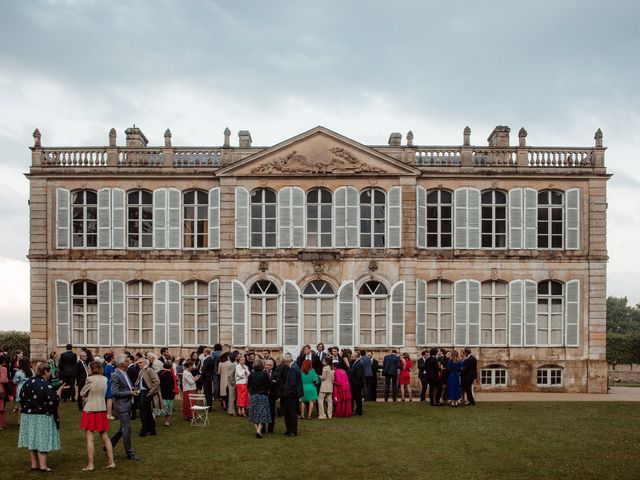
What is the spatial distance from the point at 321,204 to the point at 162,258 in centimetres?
615

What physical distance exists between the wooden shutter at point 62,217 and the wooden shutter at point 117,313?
94.8 inches

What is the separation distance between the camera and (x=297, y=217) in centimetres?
2730

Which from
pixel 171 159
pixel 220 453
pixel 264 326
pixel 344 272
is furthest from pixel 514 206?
pixel 220 453

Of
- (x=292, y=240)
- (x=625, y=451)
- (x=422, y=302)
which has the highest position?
(x=292, y=240)

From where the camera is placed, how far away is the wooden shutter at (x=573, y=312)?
27516 millimetres

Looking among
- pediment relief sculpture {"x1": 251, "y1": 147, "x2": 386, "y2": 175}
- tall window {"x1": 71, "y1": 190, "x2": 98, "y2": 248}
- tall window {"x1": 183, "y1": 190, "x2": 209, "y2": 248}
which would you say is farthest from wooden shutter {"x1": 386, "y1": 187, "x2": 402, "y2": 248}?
tall window {"x1": 71, "y1": 190, "x2": 98, "y2": 248}

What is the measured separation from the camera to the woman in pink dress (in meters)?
18.5

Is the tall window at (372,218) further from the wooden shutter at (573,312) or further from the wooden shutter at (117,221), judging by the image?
the wooden shutter at (117,221)

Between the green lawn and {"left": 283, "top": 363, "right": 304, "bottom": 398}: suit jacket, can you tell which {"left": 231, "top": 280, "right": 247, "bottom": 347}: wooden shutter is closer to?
the green lawn

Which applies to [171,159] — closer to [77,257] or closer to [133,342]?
[77,257]

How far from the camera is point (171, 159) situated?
28.0 meters

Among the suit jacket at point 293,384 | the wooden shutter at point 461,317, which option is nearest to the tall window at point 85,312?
the wooden shutter at point 461,317

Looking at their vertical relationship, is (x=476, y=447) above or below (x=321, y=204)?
below

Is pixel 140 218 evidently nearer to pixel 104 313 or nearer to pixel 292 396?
pixel 104 313
